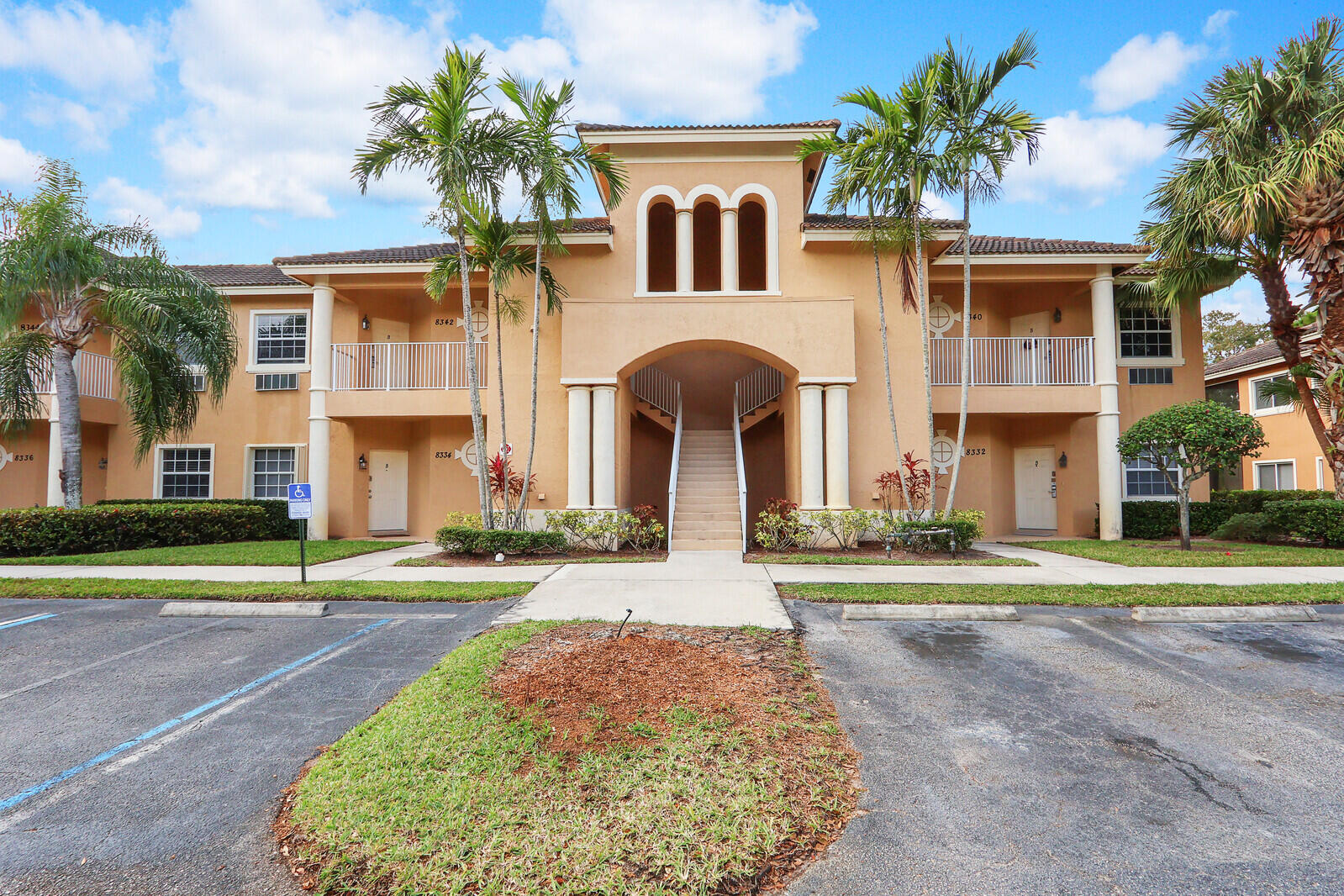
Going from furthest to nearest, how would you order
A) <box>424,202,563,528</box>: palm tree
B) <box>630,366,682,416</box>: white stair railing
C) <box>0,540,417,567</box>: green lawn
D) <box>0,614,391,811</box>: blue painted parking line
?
<box>630,366,682,416</box>: white stair railing, <box>424,202,563,528</box>: palm tree, <box>0,540,417,567</box>: green lawn, <box>0,614,391,811</box>: blue painted parking line

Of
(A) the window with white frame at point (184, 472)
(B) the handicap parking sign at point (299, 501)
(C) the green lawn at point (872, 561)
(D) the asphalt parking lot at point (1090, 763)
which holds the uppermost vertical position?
(A) the window with white frame at point (184, 472)

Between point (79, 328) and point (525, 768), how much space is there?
1570cm

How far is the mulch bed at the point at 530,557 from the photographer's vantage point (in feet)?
35.6

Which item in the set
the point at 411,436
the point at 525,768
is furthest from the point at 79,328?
the point at 525,768

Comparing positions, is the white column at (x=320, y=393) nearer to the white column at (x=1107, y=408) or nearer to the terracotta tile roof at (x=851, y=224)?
the terracotta tile roof at (x=851, y=224)

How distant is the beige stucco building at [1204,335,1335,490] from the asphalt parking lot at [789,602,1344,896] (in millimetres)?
17475

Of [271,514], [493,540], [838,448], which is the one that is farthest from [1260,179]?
[271,514]

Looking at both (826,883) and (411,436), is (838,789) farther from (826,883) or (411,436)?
(411,436)

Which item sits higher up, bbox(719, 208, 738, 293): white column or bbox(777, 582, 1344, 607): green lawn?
bbox(719, 208, 738, 293): white column

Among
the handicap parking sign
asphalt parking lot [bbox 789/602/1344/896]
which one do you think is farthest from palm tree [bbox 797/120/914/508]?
the handicap parking sign

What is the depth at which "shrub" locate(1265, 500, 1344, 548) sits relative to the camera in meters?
11.8

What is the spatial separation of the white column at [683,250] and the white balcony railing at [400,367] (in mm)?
4888

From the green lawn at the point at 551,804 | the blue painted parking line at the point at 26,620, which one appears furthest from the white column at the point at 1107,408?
the blue painted parking line at the point at 26,620

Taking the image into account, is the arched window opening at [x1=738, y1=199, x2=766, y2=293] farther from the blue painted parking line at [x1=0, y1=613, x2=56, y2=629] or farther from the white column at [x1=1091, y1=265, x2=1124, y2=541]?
the blue painted parking line at [x1=0, y1=613, x2=56, y2=629]
